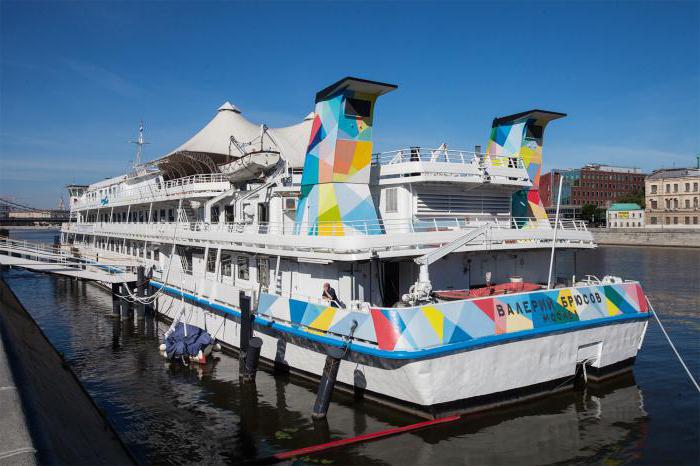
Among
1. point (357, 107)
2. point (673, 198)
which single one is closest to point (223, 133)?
point (357, 107)

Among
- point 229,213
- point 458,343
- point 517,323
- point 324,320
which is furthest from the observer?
point 229,213

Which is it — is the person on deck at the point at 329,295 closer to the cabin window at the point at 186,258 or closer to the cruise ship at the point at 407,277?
the cruise ship at the point at 407,277

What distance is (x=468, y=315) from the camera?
484 inches

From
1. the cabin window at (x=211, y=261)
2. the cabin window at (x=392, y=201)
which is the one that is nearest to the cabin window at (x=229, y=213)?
the cabin window at (x=211, y=261)

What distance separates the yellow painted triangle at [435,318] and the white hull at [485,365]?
2.04 feet

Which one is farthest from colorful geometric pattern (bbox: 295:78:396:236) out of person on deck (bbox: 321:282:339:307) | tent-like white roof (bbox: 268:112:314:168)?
tent-like white roof (bbox: 268:112:314:168)

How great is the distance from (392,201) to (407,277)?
3.03 m

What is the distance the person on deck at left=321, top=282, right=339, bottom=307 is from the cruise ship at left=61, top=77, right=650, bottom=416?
0.16 ft

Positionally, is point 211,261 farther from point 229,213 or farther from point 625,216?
point 625,216

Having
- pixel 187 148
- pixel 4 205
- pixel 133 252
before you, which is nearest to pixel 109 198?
pixel 133 252

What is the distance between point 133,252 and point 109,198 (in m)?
9.52

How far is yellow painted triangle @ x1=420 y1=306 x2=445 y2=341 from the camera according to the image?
1189cm

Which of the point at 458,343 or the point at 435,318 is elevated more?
the point at 435,318

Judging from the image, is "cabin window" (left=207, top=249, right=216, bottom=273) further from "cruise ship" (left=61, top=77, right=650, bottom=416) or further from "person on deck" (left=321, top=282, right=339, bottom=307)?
"person on deck" (left=321, top=282, right=339, bottom=307)
